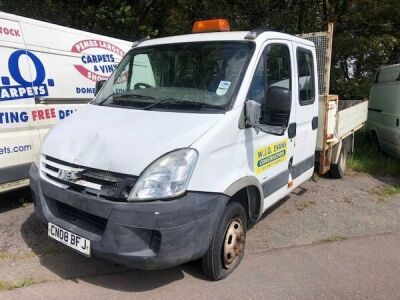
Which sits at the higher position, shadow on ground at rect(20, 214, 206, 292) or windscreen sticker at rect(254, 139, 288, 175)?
windscreen sticker at rect(254, 139, 288, 175)

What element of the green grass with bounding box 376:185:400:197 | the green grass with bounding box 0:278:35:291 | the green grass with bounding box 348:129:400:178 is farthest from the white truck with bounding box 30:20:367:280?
the green grass with bounding box 348:129:400:178

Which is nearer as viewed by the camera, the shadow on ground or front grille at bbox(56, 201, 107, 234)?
front grille at bbox(56, 201, 107, 234)

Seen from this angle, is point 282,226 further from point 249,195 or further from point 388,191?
point 388,191

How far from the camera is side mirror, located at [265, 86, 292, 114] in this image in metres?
3.74

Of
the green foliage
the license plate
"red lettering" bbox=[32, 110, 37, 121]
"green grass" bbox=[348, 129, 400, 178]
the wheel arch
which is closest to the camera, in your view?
the license plate

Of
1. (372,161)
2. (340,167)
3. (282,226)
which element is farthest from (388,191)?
(282,226)

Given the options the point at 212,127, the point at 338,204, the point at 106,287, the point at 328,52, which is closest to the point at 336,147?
the point at 338,204

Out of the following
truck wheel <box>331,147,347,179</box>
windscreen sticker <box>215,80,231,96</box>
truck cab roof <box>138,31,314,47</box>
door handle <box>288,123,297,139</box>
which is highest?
truck cab roof <box>138,31,314,47</box>

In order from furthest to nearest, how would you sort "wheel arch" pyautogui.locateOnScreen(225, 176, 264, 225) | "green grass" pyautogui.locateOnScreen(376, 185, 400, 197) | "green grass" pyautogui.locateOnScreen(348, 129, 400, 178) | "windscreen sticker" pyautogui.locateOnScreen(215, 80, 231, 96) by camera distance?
"green grass" pyautogui.locateOnScreen(348, 129, 400, 178) < "green grass" pyautogui.locateOnScreen(376, 185, 400, 197) < "windscreen sticker" pyautogui.locateOnScreen(215, 80, 231, 96) < "wheel arch" pyautogui.locateOnScreen(225, 176, 264, 225)

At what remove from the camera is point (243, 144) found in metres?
3.80

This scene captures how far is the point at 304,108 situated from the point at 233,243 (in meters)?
2.01

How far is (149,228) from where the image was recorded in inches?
121

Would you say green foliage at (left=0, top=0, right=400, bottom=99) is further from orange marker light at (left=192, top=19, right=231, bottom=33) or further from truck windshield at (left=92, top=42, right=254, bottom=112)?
truck windshield at (left=92, top=42, right=254, bottom=112)

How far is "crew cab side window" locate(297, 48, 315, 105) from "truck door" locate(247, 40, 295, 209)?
0.98ft
